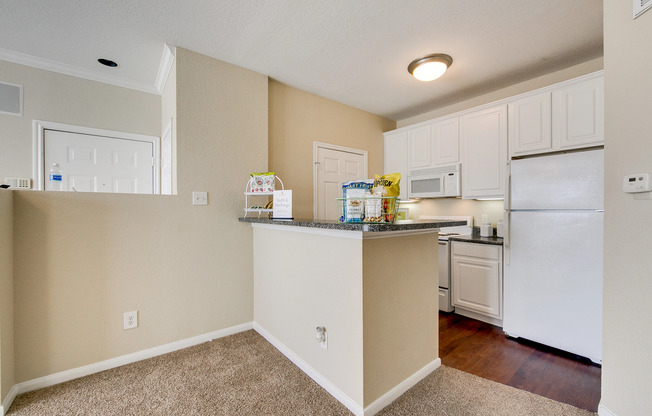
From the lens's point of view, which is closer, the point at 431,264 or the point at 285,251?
the point at 431,264

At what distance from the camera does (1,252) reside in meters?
1.48

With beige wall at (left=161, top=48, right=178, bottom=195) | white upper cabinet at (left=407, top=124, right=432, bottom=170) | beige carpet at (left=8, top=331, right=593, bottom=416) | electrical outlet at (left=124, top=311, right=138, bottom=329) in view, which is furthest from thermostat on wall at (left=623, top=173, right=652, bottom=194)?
electrical outlet at (left=124, top=311, right=138, bottom=329)

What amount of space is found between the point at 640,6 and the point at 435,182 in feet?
7.25

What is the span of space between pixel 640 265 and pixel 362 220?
1.37 meters

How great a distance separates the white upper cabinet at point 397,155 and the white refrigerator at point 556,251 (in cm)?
146

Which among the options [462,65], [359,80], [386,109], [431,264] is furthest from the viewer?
[386,109]

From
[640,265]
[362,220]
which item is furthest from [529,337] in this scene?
[362,220]

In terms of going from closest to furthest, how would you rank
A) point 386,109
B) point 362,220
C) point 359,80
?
point 362,220
point 359,80
point 386,109

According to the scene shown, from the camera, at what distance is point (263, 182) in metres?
2.35

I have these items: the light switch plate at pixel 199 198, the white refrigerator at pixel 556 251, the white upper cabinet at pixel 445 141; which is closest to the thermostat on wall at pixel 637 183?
the white refrigerator at pixel 556 251

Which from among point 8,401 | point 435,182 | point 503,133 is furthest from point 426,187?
point 8,401

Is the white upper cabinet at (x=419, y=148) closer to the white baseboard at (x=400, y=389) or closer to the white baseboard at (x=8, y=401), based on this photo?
the white baseboard at (x=400, y=389)

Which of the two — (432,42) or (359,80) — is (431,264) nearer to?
(432,42)

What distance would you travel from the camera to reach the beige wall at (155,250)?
1.71 meters
